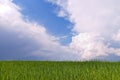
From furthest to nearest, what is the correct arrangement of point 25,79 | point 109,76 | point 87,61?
point 87,61
point 109,76
point 25,79

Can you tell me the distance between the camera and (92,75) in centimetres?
1352

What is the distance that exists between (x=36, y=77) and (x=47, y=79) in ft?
2.13

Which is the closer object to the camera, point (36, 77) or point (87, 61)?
point (36, 77)

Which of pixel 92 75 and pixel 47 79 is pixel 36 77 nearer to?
pixel 47 79

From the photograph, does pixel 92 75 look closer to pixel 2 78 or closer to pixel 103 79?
pixel 103 79

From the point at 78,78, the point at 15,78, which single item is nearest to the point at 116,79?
the point at 78,78

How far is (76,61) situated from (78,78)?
11.3 meters

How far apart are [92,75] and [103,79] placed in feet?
3.14

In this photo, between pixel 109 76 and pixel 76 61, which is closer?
pixel 109 76

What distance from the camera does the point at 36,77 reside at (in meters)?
12.8

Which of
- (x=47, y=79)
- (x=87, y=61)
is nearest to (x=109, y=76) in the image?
(x=47, y=79)

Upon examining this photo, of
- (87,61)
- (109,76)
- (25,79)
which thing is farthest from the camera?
(87,61)

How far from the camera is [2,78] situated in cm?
1247

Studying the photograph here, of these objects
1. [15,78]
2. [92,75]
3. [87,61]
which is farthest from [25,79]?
[87,61]
